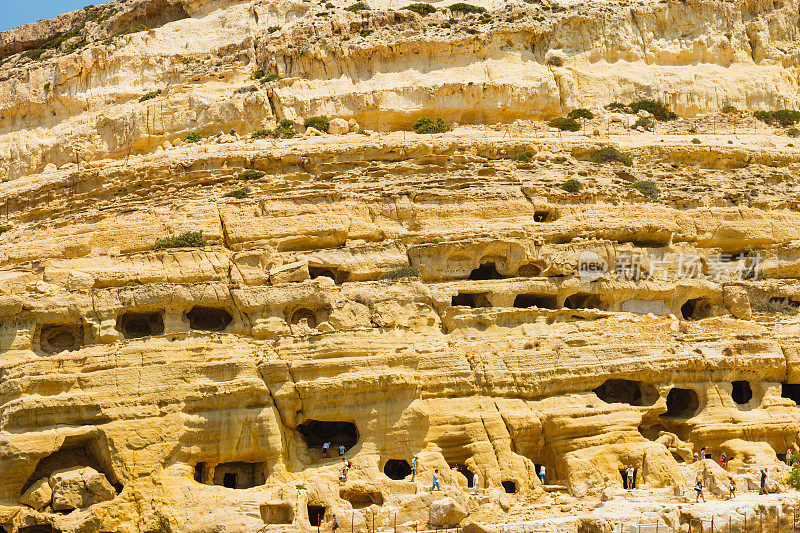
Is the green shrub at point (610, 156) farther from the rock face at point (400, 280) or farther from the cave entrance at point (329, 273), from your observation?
the cave entrance at point (329, 273)

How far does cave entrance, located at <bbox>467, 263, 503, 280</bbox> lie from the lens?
29.8m

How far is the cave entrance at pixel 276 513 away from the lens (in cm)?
2172

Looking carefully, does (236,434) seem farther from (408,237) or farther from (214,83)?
(214,83)

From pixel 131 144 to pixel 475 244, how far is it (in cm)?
1767

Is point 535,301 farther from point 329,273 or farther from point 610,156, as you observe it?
point 610,156

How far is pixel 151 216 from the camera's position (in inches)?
1187

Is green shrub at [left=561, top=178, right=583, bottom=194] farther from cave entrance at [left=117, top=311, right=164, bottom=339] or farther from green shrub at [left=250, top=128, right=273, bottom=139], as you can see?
cave entrance at [left=117, top=311, right=164, bottom=339]

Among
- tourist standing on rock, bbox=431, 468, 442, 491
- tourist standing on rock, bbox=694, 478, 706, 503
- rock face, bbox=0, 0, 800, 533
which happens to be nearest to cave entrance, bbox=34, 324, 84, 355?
rock face, bbox=0, 0, 800, 533

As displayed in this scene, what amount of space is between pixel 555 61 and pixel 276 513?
27.4 m

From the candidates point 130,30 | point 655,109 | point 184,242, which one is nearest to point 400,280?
point 184,242

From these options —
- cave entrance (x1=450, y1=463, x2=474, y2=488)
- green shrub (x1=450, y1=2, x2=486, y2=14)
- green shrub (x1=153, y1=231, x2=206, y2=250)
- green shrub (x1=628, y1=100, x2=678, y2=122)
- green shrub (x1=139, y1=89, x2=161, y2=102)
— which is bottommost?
cave entrance (x1=450, y1=463, x2=474, y2=488)

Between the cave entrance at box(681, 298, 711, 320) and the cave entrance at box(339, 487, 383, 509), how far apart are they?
13.3m

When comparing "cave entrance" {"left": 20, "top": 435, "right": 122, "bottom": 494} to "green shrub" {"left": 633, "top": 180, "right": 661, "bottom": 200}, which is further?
"green shrub" {"left": 633, "top": 180, "right": 661, "bottom": 200}

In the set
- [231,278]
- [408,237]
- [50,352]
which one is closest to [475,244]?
[408,237]
